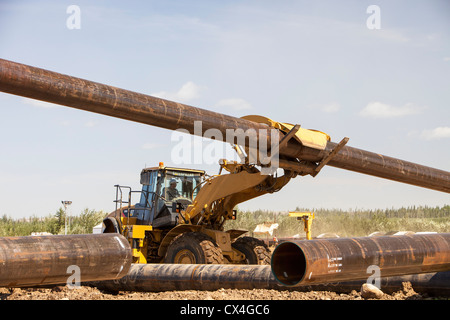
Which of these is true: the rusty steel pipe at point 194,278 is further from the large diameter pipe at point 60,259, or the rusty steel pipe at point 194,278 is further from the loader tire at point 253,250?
the loader tire at point 253,250

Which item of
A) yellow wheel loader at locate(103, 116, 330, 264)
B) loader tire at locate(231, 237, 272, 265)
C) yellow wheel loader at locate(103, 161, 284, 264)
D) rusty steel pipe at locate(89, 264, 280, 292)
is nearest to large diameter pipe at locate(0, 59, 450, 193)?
yellow wheel loader at locate(103, 116, 330, 264)

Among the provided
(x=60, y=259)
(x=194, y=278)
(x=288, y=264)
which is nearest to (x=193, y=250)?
(x=194, y=278)

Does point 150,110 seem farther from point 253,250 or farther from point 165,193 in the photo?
point 165,193

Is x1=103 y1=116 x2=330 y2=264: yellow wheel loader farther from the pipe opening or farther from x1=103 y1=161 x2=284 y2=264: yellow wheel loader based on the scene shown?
the pipe opening

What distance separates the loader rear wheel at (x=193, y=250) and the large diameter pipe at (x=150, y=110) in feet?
8.57

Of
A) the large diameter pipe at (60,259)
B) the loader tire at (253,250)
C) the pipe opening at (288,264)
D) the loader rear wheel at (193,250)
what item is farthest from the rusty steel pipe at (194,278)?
the loader tire at (253,250)

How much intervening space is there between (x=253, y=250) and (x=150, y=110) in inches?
219

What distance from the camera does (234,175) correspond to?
9914 mm

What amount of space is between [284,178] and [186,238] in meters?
2.40

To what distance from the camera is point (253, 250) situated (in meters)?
10.9

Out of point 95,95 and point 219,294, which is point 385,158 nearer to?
point 219,294

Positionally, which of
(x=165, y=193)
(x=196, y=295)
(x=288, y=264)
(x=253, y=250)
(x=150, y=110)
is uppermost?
(x=150, y=110)
